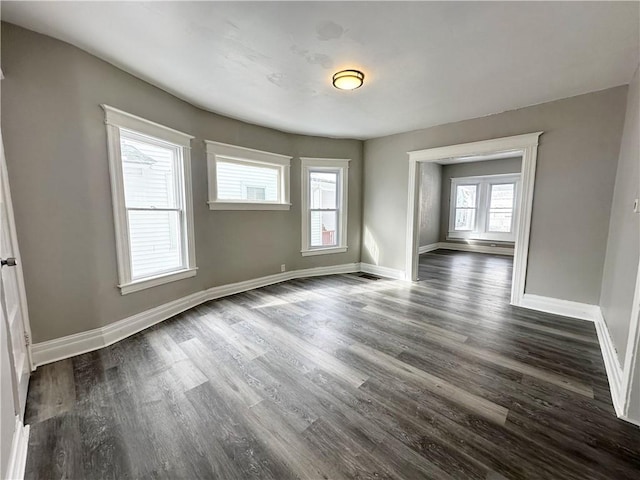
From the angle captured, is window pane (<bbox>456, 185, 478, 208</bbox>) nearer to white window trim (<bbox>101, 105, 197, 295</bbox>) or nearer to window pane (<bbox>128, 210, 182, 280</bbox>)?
white window trim (<bbox>101, 105, 197, 295</bbox>)

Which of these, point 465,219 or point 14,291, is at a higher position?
point 465,219

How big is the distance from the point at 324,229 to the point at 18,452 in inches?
171

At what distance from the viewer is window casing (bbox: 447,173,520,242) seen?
7.34 metres

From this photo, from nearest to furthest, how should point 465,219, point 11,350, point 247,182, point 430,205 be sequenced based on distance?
point 11,350, point 247,182, point 430,205, point 465,219

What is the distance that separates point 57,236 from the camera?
216 cm

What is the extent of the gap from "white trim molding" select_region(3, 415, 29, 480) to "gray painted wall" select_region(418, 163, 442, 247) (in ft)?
26.2

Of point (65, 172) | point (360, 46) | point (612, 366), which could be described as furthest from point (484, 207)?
point (65, 172)

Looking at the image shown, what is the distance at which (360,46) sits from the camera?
208 centimetres

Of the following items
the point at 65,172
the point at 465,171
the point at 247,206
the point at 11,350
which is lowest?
the point at 11,350

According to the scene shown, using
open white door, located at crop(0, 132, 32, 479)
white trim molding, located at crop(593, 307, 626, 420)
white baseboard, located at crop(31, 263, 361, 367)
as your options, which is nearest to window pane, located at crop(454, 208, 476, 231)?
white trim molding, located at crop(593, 307, 626, 420)

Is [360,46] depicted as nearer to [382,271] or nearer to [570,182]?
[570,182]

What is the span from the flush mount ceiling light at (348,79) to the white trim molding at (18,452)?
10.9ft

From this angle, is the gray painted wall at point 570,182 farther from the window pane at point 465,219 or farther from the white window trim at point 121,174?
the window pane at point 465,219

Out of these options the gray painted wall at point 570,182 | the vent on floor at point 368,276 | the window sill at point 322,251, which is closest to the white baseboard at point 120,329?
the window sill at point 322,251
